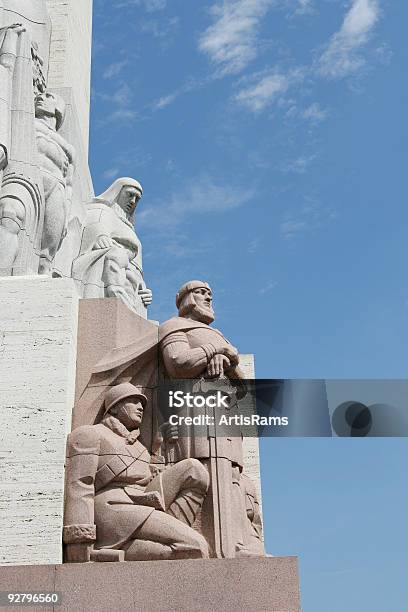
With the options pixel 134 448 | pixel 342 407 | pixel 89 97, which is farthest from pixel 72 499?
pixel 89 97

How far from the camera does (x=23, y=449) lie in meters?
7.12

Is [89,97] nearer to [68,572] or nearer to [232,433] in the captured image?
[232,433]

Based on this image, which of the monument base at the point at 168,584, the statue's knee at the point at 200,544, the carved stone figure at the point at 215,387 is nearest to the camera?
the monument base at the point at 168,584

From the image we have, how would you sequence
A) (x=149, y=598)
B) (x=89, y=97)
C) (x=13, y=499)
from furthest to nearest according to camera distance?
(x=89, y=97) < (x=13, y=499) < (x=149, y=598)

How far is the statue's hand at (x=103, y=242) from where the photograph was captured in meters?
12.4

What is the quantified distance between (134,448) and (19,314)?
166 centimetres

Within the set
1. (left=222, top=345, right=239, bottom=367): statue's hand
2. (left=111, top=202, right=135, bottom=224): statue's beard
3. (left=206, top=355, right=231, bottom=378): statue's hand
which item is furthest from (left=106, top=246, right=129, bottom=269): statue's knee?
(left=206, top=355, right=231, bottom=378): statue's hand

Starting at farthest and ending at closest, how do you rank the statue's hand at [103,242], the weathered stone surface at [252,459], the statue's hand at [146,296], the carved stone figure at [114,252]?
the statue's hand at [146,296]
the statue's hand at [103,242]
the carved stone figure at [114,252]
the weathered stone surface at [252,459]

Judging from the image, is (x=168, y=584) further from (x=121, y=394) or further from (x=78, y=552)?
(x=121, y=394)

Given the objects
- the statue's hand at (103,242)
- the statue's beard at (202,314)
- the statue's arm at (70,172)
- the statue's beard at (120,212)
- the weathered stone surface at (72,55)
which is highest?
the weathered stone surface at (72,55)

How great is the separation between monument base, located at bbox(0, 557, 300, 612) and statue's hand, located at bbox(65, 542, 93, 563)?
21 centimetres

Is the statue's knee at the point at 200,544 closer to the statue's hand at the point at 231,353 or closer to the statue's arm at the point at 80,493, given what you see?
the statue's arm at the point at 80,493

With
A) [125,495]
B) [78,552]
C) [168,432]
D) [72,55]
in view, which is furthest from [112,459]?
[72,55]

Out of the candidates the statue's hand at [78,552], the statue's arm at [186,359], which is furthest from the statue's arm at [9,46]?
the statue's hand at [78,552]
